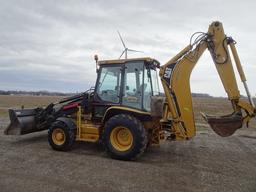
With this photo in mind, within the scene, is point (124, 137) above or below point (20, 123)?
below

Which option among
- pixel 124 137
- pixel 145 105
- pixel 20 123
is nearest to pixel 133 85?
pixel 145 105

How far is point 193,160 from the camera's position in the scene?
25.9 feet

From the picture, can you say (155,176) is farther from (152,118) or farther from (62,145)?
(62,145)

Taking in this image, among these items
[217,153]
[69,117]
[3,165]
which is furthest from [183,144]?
[3,165]

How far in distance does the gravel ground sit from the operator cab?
151 cm

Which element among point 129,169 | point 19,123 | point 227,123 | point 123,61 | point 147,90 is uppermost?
point 123,61

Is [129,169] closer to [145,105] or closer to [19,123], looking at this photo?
[145,105]

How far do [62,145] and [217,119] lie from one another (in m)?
4.27

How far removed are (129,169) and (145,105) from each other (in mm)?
1921

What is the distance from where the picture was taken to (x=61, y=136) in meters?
8.84

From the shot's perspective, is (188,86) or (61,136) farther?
(61,136)

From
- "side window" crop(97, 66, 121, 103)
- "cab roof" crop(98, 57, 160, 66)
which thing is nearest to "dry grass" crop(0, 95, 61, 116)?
"side window" crop(97, 66, 121, 103)

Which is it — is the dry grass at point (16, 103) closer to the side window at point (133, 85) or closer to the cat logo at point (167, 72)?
the side window at point (133, 85)

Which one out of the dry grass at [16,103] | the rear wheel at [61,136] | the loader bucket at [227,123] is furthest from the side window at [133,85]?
the dry grass at [16,103]
